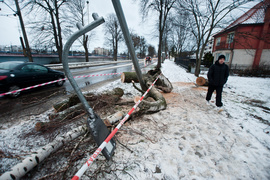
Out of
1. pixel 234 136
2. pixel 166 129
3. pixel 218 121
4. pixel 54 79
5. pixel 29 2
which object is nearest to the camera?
pixel 234 136

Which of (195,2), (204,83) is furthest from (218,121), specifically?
(195,2)

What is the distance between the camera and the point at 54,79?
6.68m

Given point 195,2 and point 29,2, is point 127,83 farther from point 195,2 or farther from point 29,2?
point 29,2

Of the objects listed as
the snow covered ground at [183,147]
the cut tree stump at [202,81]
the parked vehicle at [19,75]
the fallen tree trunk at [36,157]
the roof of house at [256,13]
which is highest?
the roof of house at [256,13]

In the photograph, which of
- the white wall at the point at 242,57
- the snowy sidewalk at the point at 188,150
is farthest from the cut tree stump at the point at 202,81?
the white wall at the point at 242,57

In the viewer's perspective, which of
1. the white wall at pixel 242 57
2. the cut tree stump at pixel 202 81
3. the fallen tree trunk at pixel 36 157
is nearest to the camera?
the fallen tree trunk at pixel 36 157

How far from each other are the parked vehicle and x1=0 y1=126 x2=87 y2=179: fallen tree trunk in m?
4.66

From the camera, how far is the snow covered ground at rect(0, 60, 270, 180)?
1.78 m

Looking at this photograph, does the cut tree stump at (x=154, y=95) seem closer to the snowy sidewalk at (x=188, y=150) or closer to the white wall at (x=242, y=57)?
the snowy sidewalk at (x=188, y=150)

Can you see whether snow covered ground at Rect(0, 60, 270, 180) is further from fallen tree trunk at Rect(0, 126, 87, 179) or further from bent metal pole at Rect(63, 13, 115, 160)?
fallen tree trunk at Rect(0, 126, 87, 179)

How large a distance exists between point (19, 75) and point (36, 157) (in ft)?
16.8

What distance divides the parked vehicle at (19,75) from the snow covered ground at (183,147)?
267cm

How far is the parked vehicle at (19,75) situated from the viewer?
14.9 feet

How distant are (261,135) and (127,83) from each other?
244 inches
